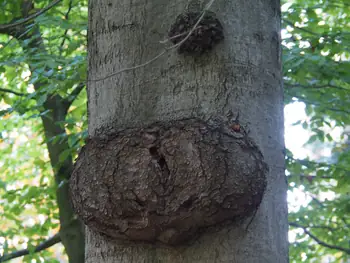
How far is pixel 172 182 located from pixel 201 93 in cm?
24

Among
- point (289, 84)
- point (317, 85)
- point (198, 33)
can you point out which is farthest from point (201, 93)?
point (317, 85)

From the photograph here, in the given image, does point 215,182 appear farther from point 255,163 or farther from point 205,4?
point 205,4

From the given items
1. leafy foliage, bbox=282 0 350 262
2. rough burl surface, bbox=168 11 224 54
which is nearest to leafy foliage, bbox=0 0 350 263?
leafy foliage, bbox=282 0 350 262

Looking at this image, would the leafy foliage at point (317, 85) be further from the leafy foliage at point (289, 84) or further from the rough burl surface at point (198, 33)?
the rough burl surface at point (198, 33)

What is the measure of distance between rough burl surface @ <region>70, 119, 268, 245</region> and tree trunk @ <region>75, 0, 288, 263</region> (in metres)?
0.03

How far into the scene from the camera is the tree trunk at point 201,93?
1.22m

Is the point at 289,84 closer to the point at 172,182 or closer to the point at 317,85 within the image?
the point at 317,85

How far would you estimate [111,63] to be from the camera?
139cm

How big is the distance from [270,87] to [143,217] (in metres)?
0.46

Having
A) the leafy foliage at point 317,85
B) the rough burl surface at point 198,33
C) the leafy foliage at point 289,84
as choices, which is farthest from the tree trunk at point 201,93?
the leafy foliage at point 317,85

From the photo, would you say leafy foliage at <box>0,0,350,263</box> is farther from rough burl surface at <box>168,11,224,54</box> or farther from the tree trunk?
rough burl surface at <box>168,11,224,54</box>

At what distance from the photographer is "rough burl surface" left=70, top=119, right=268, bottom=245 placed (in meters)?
1.16

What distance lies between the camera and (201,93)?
1274 millimetres

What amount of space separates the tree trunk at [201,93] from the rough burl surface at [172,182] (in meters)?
0.03
